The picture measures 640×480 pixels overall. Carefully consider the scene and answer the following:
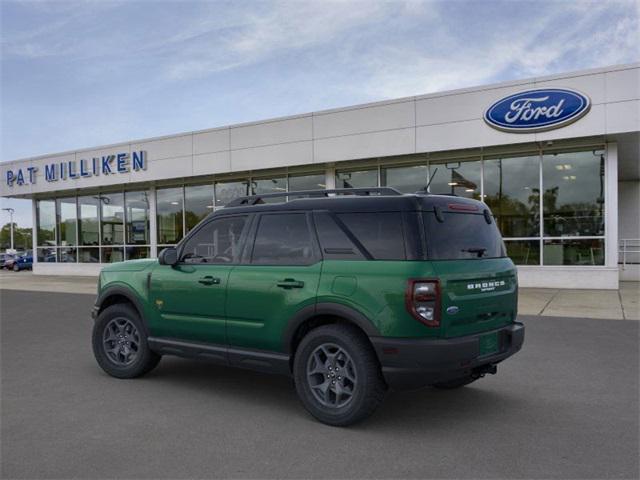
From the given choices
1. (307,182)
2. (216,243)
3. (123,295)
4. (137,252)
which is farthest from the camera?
(137,252)

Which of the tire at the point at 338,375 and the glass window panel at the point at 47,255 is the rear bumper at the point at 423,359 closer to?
the tire at the point at 338,375

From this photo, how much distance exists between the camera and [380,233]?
4430 mm

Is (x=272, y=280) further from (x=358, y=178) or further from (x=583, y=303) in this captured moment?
(x=358, y=178)

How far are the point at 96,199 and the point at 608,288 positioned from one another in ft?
68.7

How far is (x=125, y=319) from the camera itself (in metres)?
6.08

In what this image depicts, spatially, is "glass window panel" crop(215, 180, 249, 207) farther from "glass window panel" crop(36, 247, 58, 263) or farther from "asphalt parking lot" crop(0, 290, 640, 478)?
"asphalt parking lot" crop(0, 290, 640, 478)

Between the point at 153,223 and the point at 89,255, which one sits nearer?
the point at 153,223

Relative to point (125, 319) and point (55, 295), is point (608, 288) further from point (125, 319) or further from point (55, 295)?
point (55, 295)

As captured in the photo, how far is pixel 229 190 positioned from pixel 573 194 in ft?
39.2

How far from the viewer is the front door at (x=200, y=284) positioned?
207 inches

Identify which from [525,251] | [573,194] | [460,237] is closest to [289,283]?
[460,237]

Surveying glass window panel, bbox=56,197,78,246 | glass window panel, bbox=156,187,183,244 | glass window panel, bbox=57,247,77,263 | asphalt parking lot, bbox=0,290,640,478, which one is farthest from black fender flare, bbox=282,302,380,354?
glass window panel, bbox=56,197,78,246

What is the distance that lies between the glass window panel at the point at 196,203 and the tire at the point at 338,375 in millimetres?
17302

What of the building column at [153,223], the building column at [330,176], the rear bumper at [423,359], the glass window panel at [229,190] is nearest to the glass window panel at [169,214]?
the building column at [153,223]
